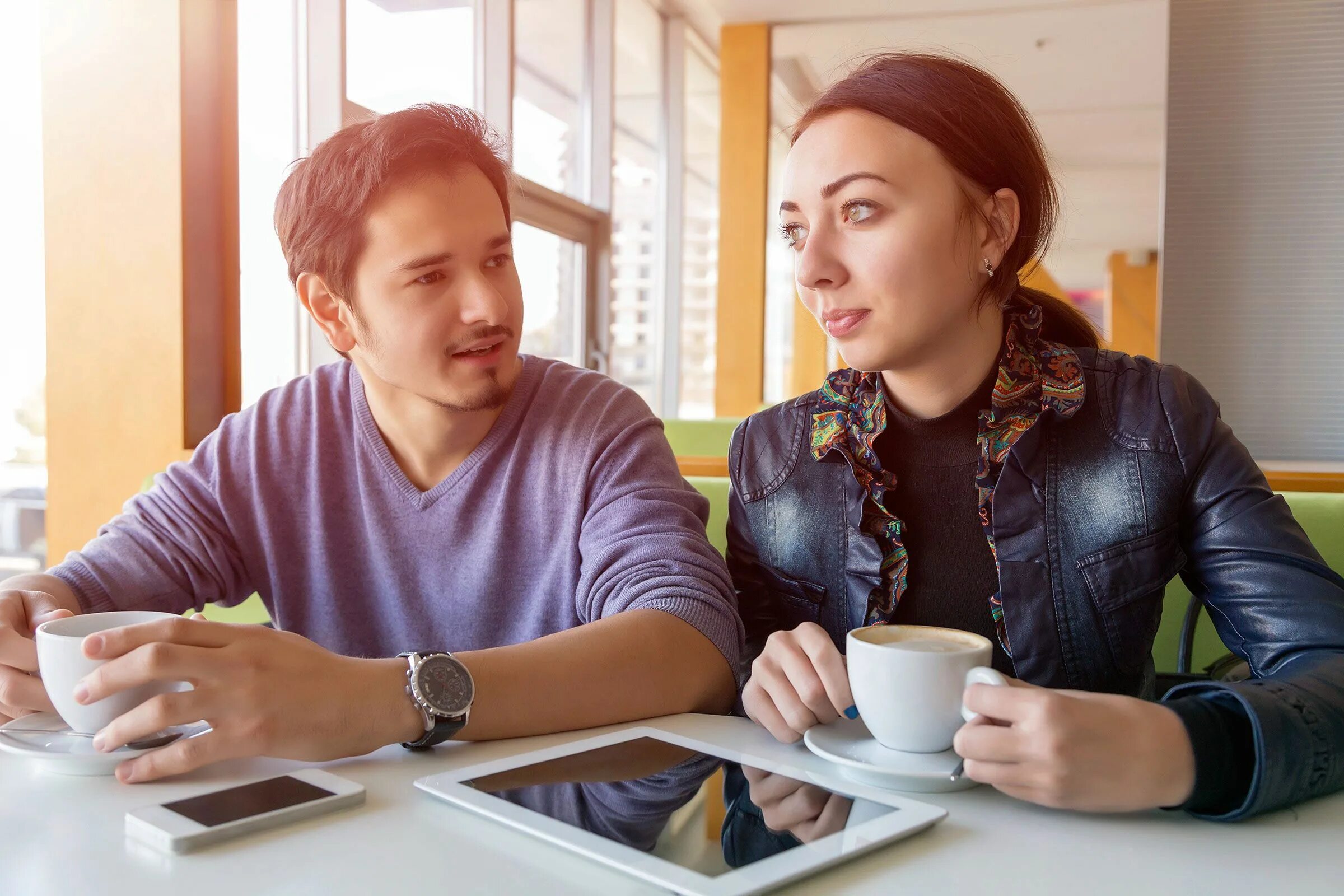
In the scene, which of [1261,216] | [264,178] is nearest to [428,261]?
[264,178]

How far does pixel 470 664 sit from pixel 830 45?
21.5ft

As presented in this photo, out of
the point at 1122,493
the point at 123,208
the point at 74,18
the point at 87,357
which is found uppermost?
the point at 74,18

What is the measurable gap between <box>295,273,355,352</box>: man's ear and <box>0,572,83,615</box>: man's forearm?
0.43 m

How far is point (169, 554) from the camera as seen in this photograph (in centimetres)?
126

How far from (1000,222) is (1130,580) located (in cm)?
41

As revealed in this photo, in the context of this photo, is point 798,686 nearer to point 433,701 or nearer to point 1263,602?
point 433,701

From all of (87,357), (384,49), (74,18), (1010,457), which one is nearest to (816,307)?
(1010,457)

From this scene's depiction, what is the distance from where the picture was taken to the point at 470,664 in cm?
85

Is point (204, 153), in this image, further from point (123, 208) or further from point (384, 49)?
point (384, 49)

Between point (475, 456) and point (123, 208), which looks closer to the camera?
point (475, 456)

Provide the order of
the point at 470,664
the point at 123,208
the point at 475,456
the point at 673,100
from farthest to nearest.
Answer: the point at 673,100, the point at 123,208, the point at 475,456, the point at 470,664

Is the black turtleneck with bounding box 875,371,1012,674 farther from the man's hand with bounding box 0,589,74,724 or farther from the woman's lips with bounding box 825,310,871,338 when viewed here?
the man's hand with bounding box 0,589,74,724

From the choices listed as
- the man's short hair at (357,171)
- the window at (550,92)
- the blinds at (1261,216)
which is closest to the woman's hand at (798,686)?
the man's short hair at (357,171)

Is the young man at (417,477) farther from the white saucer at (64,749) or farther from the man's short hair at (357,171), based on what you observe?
the white saucer at (64,749)
